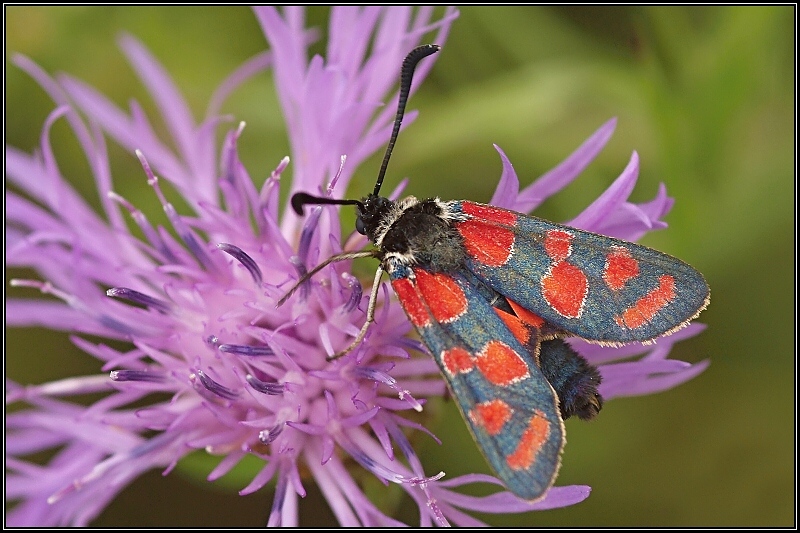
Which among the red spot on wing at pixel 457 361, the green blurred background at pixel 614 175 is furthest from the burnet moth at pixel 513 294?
the green blurred background at pixel 614 175

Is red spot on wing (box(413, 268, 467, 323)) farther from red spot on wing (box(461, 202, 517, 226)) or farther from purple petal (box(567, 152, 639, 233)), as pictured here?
purple petal (box(567, 152, 639, 233))

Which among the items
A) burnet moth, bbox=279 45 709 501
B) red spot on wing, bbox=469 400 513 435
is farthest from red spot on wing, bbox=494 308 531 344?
red spot on wing, bbox=469 400 513 435

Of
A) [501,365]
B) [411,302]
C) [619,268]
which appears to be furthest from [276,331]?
[619,268]

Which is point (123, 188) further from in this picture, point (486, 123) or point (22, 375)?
point (486, 123)

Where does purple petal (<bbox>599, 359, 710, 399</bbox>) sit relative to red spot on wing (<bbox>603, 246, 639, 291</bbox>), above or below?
below

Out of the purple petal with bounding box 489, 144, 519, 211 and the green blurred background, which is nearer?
the purple petal with bounding box 489, 144, 519, 211
